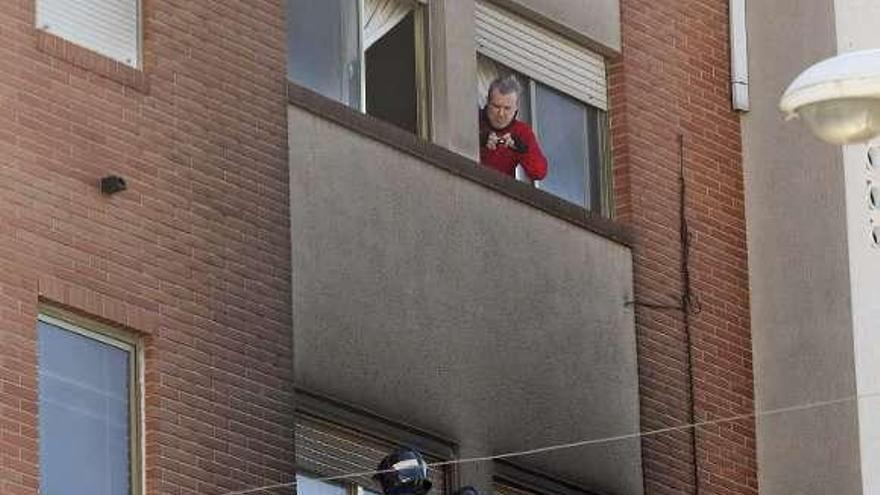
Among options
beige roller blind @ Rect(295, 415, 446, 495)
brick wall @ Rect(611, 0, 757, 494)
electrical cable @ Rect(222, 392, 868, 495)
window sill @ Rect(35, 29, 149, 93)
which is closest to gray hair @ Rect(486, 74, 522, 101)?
brick wall @ Rect(611, 0, 757, 494)

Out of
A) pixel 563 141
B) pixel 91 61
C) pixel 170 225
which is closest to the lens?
pixel 91 61

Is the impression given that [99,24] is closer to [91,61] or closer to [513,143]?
[91,61]

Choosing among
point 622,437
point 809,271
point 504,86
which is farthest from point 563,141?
point 622,437

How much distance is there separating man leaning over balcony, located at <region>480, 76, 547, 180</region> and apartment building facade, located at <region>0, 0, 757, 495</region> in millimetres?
292

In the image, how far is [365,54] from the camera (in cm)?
2822

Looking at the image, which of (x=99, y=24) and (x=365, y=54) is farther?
(x=365, y=54)

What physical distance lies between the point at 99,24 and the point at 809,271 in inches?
307

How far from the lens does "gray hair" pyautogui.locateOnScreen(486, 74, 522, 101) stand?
2930 centimetres

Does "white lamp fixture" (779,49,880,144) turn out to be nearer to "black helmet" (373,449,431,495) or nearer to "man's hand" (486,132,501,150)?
"black helmet" (373,449,431,495)

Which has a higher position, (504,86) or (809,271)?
(504,86)

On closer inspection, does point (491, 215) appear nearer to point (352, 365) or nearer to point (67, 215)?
point (352, 365)

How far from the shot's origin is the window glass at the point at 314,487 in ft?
86.0

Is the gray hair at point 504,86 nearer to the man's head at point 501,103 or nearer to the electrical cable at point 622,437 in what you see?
the man's head at point 501,103

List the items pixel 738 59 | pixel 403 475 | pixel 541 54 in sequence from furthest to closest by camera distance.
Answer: pixel 738 59 → pixel 541 54 → pixel 403 475
